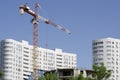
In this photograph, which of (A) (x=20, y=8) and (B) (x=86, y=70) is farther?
(A) (x=20, y=8)

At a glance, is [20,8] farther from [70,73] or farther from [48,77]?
[48,77]

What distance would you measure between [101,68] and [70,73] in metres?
31.7

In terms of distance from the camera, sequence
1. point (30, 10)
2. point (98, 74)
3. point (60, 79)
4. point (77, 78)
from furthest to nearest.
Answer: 1. point (30, 10)
2. point (60, 79)
3. point (98, 74)
4. point (77, 78)

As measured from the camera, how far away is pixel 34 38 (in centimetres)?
18412

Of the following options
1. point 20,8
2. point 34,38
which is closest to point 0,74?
point 20,8

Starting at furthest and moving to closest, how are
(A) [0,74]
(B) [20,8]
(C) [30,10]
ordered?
(C) [30,10] < (B) [20,8] < (A) [0,74]

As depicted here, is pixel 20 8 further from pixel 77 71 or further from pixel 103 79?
pixel 103 79

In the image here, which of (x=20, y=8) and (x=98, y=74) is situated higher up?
(x=20, y=8)

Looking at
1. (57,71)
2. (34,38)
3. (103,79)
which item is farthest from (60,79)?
(34,38)

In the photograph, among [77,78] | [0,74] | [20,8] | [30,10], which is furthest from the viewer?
[30,10]

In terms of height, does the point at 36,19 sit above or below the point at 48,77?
above

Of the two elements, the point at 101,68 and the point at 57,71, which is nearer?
the point at 101,68

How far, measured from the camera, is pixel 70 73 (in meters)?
148

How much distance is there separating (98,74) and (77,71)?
30.1 meters
